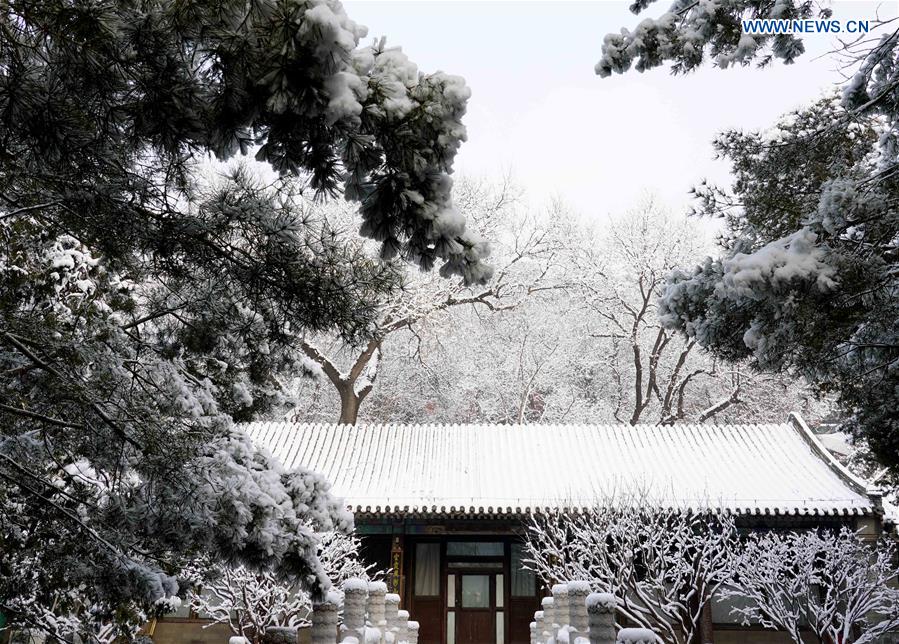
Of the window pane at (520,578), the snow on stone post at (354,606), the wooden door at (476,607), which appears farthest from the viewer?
the window pane at (520,578)

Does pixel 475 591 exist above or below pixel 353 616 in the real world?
above

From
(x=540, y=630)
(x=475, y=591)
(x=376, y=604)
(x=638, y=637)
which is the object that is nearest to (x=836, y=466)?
(x=540, y=630)

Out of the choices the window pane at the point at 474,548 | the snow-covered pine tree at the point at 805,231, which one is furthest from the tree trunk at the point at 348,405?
the snow-covered pine tree at the point at 805,231

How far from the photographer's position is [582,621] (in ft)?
28.7

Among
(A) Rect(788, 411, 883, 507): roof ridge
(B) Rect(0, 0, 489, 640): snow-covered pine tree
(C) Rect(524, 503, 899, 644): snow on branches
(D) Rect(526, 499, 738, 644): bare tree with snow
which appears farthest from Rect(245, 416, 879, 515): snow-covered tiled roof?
(B) Rect(0, 0, 489, 640): snow-covered pine tree

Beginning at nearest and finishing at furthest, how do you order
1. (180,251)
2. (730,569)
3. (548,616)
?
(180,251), (548,616), (730,569)

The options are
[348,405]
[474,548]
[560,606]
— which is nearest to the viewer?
[560,606]

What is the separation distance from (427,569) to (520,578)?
1960mm

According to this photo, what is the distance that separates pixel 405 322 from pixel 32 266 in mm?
17635

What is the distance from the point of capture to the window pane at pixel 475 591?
53.2ft

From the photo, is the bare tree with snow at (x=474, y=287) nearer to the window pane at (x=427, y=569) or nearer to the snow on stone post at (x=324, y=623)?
the window pane at (x=427, y=569)

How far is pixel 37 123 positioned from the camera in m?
3.29

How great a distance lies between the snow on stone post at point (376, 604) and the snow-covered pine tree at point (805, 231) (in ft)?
19.4

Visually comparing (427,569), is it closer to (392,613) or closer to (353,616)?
(392,613)
